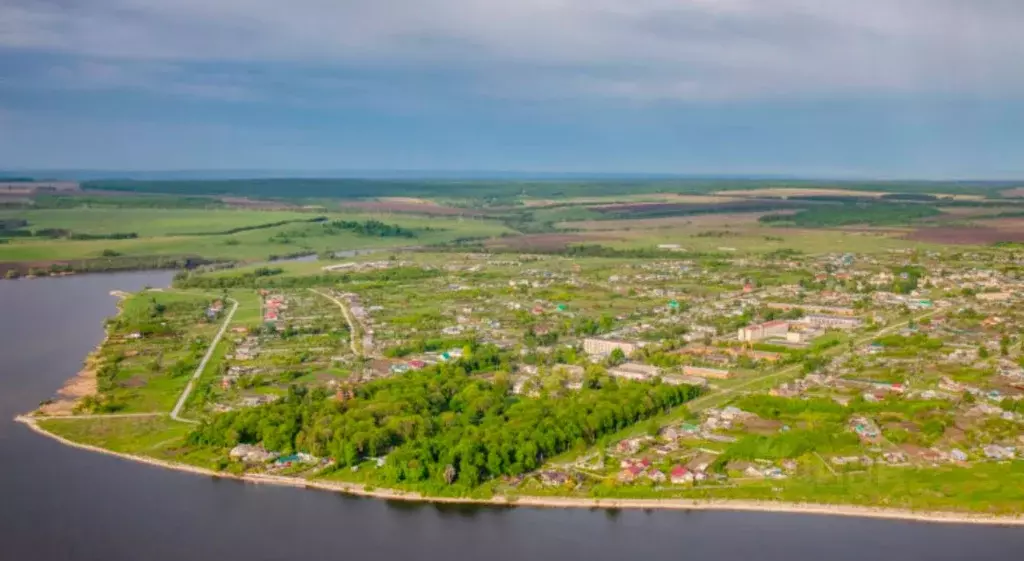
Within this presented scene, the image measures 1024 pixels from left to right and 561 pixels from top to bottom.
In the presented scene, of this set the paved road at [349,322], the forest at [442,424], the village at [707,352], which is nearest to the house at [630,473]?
the village at [707,352]

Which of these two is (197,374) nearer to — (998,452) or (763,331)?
(763,331)

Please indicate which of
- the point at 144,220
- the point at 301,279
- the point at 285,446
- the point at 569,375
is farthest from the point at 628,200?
the point at 285,446

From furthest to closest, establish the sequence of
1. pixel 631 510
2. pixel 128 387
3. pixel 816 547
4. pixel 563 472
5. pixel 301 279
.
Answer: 1. pixel 301 279
2. pixel 128 387
3. pixel 563 472
4. pixel 631 510
5. pixel 816 547

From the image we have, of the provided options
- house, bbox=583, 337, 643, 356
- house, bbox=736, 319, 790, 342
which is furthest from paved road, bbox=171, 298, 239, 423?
house, bbox=736, 319, 790, 342

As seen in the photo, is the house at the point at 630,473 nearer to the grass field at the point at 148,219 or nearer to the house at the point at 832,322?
the house at the point at 832,322

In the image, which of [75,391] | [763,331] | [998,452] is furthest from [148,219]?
[998,452]

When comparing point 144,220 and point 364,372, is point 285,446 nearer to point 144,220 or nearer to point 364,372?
point 364,372
